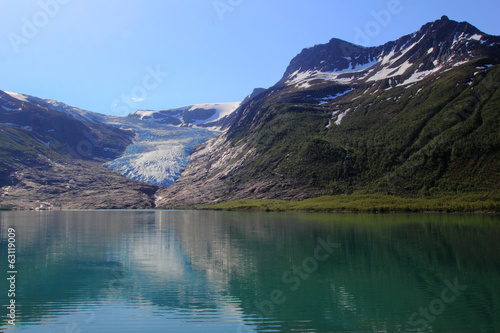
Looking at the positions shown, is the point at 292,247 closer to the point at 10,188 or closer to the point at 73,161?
Answer: the point at 10,188

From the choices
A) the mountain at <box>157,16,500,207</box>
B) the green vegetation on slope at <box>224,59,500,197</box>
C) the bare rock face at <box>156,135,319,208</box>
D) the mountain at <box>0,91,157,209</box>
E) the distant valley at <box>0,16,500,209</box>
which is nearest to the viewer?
the green vegetation on slope at <box>224,59,500,197</box>

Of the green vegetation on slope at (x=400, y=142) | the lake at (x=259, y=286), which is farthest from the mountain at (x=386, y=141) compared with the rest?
the lake at (x=259, y=286)

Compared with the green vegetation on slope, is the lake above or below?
below

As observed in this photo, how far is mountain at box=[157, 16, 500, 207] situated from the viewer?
100m

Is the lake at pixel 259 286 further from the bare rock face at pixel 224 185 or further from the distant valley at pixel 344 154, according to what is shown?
the bare rock face at pixel 224 185

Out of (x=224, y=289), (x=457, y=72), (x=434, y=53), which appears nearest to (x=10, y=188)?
(x=224, y=289)

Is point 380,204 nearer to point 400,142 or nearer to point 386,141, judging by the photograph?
point 400,142

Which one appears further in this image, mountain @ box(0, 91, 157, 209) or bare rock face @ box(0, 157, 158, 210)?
mountain @ box(0, 91, 157, 209)

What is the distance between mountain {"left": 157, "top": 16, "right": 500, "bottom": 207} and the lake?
65034mm

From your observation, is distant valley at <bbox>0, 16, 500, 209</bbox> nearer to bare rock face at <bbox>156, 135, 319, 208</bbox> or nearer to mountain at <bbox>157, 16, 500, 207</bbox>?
mountain at <bbox>157, 16, 500, 207</bbox>

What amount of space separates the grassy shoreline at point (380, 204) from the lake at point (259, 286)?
43.5m

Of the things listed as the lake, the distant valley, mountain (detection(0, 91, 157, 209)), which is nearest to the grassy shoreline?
the distant valley

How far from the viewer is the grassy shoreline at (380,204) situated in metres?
80.0

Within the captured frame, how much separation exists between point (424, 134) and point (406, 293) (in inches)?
4276
